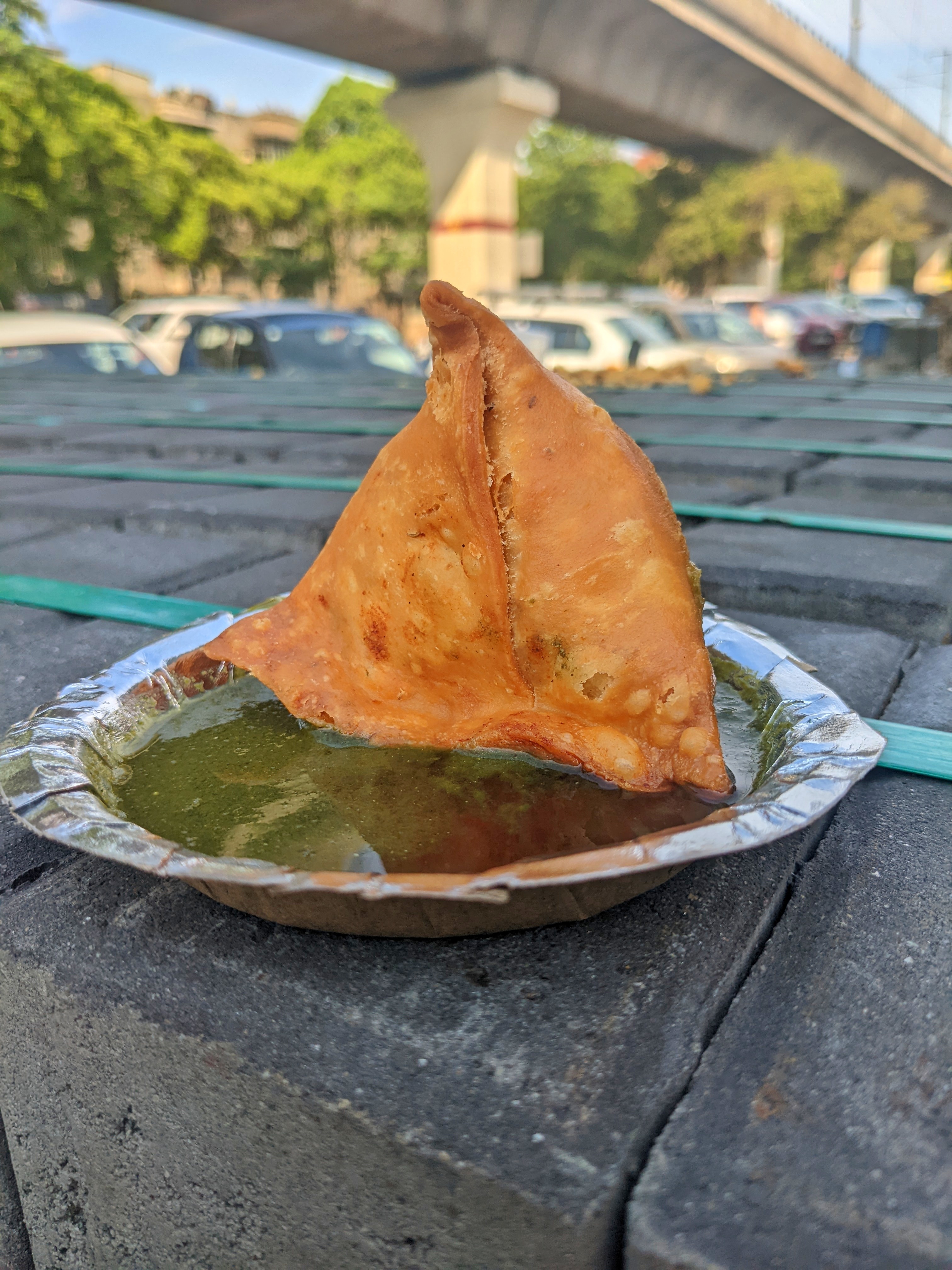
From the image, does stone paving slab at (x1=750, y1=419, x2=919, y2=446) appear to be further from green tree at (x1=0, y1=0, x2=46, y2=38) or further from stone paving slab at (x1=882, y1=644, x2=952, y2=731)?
green tree at (x1=0, y1=0, x2=46, y2=38)

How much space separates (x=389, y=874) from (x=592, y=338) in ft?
31.1

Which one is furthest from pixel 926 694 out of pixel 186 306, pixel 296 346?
pixel 186 306

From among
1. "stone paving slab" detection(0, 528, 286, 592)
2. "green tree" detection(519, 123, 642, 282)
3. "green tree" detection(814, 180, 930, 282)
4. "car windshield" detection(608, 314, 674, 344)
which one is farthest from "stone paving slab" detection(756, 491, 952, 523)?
"green tree" detection(814, 180, 930, 282)

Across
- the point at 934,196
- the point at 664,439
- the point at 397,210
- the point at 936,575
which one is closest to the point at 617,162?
the point at 397,210

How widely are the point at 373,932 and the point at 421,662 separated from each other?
50cm

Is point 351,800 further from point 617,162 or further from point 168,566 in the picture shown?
point 617,162

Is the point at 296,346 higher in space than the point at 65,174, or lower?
lower

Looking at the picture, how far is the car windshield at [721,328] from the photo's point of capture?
11789 mm

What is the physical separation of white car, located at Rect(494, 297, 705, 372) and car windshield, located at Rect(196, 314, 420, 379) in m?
1.25

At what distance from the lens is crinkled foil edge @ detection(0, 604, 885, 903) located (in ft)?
3.22

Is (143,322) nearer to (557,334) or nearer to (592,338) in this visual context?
(557,334)

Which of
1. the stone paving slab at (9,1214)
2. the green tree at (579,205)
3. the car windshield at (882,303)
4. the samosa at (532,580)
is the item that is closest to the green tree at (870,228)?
the green tree at (579,205)

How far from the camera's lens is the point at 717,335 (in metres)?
11.9

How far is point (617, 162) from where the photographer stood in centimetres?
4075
